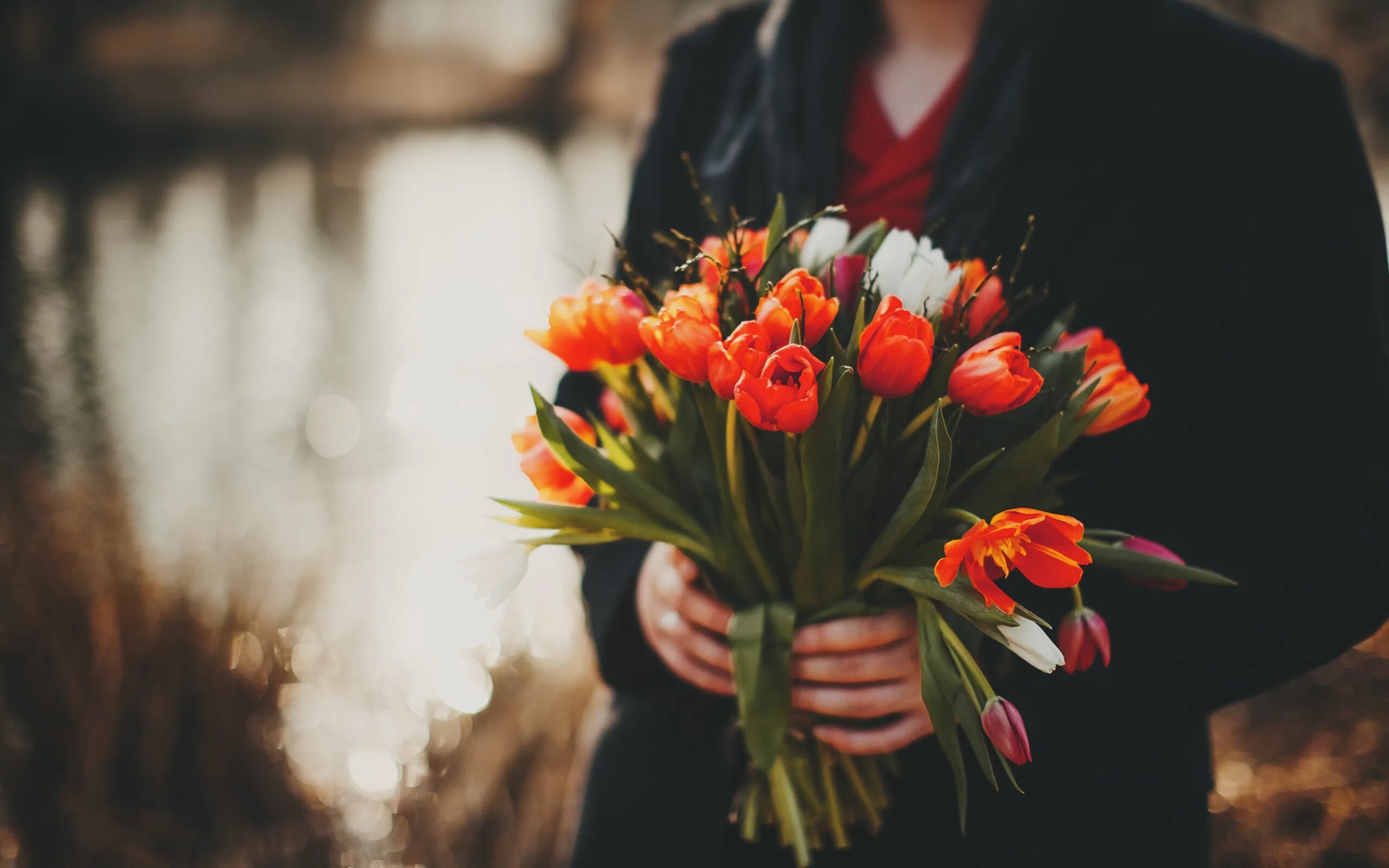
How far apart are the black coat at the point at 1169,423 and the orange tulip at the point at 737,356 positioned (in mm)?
338

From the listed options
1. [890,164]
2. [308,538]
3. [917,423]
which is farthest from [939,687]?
[308,538]

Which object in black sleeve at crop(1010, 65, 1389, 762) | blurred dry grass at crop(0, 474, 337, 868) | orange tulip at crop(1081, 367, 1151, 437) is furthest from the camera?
blurred dry grass at crop(0, 474, 337, 868)

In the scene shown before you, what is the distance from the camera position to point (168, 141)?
343 inches

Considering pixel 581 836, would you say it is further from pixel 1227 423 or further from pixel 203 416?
pixel 203 416

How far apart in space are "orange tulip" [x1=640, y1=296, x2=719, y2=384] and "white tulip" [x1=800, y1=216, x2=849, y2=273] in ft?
0.44

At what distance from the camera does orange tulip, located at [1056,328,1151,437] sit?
0.58m

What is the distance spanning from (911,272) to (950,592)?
0.20 meters

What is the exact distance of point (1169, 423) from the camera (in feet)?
2.47

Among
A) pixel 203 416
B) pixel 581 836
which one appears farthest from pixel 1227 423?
pixel 203 416

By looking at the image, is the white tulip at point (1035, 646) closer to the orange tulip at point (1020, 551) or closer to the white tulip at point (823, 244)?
the orange tulip at point (1020, 551)

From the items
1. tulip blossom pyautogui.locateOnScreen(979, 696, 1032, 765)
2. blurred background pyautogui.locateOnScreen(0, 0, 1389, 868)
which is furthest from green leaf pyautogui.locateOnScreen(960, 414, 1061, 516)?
blurred background pyautogui.locateOnScreen(0, 0, 1389, 868)

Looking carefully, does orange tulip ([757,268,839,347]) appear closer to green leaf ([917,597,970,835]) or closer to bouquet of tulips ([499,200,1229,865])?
bouquet of tulips ([499,200,1229,865])

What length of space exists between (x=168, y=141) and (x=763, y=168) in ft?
31.5

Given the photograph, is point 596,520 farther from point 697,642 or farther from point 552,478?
point 697,642
